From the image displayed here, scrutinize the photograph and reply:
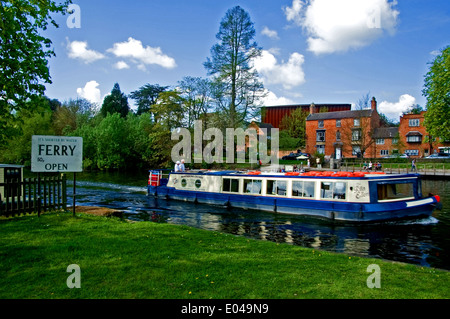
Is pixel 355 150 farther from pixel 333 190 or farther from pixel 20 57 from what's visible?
pixel 20 57

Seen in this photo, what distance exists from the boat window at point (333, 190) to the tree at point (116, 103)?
82.1 metres

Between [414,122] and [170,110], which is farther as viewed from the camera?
[414,122]

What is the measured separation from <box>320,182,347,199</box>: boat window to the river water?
1.54m

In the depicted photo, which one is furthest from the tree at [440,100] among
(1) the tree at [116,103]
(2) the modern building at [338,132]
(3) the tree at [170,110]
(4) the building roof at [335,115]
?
(1) the tree at [116,103]

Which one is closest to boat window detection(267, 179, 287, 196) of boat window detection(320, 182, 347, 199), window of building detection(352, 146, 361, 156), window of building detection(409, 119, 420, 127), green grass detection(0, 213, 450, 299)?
boat window detection(320, 182, 347, 199)

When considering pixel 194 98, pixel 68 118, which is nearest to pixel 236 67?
pixel 194 98

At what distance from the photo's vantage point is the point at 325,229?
624 inches

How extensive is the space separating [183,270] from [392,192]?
14.8 meters

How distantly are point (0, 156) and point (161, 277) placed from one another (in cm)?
6744

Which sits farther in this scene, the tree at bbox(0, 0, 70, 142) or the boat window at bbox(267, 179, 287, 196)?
the boat window at bbox(267, 179, 287, 196)

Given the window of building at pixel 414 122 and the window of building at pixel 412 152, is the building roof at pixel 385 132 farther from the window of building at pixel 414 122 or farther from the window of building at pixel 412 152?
the window of building at pixel 412 152

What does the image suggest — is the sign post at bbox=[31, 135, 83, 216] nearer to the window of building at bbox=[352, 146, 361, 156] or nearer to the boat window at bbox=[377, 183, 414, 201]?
the boat window at bbox=[377, 183, 414, 201]

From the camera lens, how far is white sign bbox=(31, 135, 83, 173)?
424 inches
